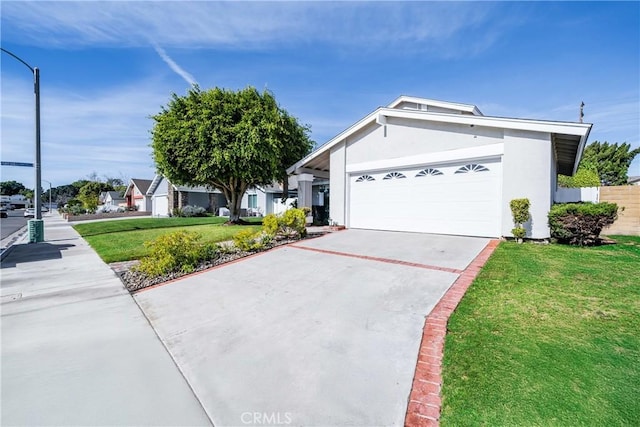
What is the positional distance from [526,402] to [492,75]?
13.8 metres

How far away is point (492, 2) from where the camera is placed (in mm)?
8531

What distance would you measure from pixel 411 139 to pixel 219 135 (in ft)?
31.8

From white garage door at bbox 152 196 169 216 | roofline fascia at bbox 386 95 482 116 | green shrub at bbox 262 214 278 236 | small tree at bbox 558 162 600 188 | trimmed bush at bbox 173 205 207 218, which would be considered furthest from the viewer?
white garage door at bbox 152 196 169 216

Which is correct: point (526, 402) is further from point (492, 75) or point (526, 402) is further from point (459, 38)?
point (492, 75)

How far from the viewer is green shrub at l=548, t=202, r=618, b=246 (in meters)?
7.94

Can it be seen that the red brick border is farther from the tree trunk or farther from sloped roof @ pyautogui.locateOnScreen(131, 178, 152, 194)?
sloped roof @ pyautogui.locateOnScreen(131, 178, 152, 194)

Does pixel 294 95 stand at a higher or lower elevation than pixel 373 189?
higher

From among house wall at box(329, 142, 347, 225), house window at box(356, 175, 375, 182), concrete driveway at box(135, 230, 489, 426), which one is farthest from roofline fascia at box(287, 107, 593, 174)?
concrete driveway at box(135, 230, 489, 426)

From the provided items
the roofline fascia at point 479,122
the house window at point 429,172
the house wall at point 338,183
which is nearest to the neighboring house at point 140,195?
the house wall at point 338,183

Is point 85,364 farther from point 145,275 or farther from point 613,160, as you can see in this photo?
point 613,160

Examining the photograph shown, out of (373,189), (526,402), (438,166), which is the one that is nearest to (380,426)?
(526,402)

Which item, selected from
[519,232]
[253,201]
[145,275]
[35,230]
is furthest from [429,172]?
[253,201]

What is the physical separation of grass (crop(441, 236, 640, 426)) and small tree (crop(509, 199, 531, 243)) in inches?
128

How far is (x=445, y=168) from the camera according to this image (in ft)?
34.7
